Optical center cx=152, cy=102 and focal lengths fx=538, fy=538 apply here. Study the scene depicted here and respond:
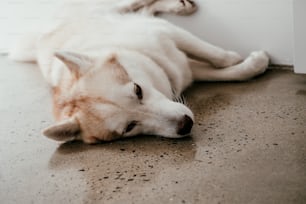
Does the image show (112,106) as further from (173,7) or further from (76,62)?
(173,7)

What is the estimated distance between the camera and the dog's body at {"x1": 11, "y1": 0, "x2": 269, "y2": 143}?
1.97 m

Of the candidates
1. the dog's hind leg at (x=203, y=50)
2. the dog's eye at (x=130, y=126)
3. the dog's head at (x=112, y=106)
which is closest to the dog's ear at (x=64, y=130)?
the dog's head at (x=112, y=106)

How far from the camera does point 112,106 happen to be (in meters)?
1.96

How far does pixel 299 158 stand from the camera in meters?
1.70

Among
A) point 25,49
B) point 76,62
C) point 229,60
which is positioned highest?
point 76,62

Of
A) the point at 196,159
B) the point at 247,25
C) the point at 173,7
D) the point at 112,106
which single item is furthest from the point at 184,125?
the point at 173,7

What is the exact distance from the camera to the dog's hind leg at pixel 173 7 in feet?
9.00

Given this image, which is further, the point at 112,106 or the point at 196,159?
the point at 112,106

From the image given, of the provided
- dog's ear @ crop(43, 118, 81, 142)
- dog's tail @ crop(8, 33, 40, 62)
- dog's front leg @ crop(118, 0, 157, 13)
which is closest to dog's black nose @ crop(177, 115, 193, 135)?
dog's ear @ crop(43, 118, 81, 142)

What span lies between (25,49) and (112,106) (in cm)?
161

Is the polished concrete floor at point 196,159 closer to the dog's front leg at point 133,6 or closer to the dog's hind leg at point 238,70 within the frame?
the dog's hind leg at point 238,70

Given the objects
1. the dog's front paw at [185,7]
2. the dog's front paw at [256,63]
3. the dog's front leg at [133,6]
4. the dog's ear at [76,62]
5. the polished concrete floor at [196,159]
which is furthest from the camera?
the dog's front leg at [133,6]

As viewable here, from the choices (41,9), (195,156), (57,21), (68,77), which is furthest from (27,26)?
(195,156)

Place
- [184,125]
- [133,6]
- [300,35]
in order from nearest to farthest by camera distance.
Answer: [184,125], [300,35], [133,6]
